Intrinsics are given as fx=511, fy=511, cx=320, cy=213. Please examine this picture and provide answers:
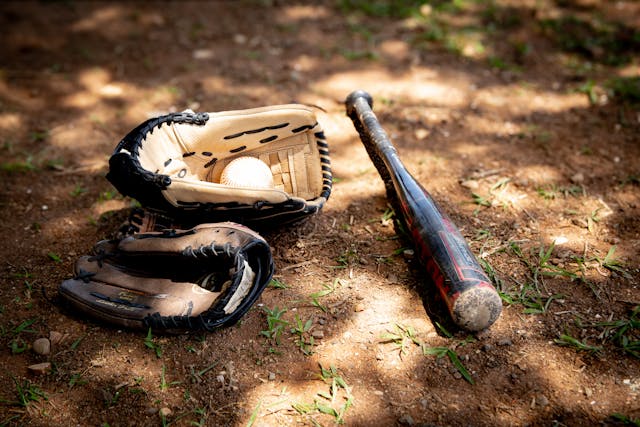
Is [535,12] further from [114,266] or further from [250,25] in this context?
[114,266]

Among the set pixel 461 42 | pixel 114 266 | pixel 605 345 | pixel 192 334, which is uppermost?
pixel 461 42

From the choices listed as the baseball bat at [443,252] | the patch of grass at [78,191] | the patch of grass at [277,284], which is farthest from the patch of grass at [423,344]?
the patch of grass at [78,191]

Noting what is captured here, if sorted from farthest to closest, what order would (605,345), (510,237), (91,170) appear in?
1. (91,170)
2. (510,237)
3. (605,345)

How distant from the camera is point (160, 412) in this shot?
2.15 m

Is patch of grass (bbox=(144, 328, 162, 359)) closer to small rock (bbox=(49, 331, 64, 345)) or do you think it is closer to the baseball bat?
small rock (bbox=(49, 331, 64, 345))

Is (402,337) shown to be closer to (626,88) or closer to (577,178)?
(577,178)

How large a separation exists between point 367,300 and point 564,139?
2035 mm

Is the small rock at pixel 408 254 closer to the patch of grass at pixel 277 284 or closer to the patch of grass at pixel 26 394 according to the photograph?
the patch of grass at pixel 277 284

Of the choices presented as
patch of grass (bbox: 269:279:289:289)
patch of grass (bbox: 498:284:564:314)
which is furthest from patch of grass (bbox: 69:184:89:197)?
patch of grass (bbox: 498:284:564:314)

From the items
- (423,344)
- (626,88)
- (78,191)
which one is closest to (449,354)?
(423,344)

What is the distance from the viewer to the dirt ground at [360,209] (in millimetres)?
2207

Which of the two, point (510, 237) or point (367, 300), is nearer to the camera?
point (367, 300)

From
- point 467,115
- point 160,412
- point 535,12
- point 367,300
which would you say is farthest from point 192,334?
point 535,12

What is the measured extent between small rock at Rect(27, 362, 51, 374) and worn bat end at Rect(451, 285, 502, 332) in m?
1.84
